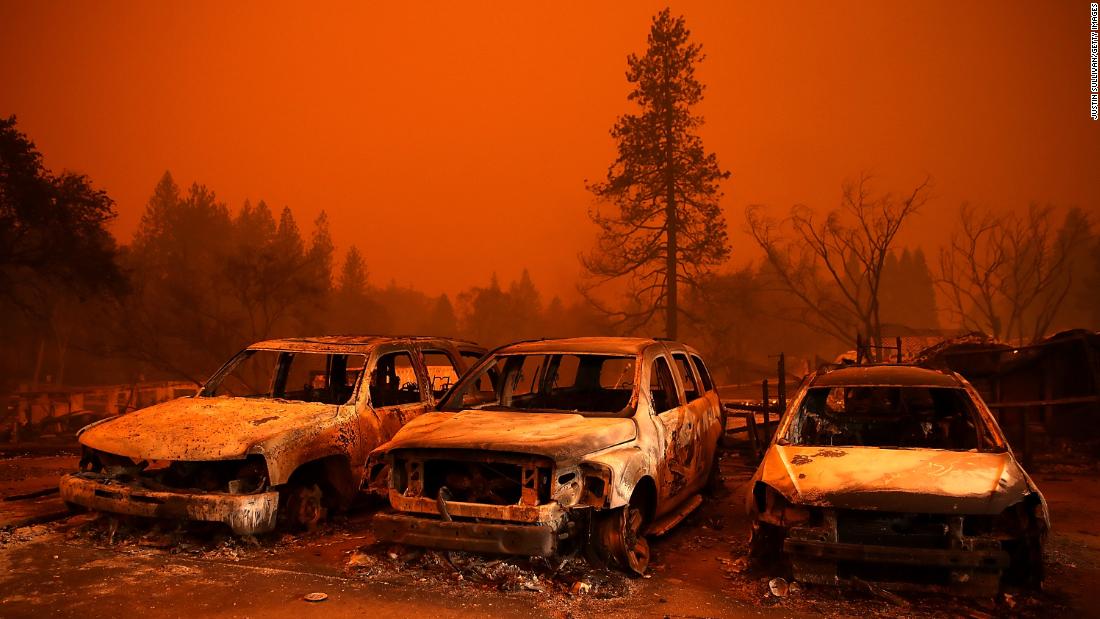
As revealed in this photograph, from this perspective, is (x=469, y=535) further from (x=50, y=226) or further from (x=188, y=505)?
(x=50, y=226)

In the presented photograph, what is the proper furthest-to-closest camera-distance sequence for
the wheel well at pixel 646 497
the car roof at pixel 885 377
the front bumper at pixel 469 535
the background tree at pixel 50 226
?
the background tree at pixel 50 226
the car roof at pixel 885 377
the wheel well at pixel 646 497
the front bumper at pixel 469 535

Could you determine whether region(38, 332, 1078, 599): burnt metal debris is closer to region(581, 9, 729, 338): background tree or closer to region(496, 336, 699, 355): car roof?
region(496, 336, 699, 355): car roof

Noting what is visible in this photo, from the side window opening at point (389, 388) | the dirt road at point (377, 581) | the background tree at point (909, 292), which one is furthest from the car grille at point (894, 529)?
the background tree at point (909, 292)

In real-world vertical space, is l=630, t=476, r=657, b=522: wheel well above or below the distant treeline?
below

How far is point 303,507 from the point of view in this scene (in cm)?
657

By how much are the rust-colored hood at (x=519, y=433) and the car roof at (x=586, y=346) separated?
2.69 ft

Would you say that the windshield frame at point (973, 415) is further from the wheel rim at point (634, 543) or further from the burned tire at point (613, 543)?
the burned tire at point (613, 543)

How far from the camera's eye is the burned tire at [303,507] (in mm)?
A: 6492

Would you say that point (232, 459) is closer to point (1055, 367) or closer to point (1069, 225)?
point (1055, 367)

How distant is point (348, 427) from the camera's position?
22.3ft

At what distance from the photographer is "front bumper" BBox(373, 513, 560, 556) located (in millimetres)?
4941

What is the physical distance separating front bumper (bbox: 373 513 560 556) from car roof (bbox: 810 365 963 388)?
9.19ft

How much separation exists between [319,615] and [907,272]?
124 metres

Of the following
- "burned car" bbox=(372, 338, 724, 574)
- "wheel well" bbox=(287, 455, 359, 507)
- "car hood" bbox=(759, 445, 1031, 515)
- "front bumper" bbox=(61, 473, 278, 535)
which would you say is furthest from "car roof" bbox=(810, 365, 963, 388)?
"front bumper" bbox=(61, 473, 278, 535)
